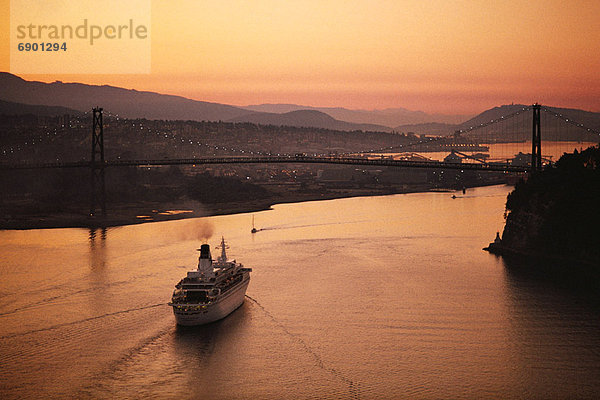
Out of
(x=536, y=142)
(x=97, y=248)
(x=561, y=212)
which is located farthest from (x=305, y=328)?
(x=536, y=142)

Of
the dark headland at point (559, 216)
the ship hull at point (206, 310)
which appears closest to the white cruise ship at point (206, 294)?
the ship hull at point (206, 310)

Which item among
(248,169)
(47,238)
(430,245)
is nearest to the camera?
(430,245)

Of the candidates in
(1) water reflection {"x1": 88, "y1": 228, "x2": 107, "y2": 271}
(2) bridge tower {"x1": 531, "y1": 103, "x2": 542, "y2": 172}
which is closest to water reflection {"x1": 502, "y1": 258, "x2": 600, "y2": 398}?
(2) bridge tower {"x1": 531, "y1": 103, "x2": 542, "y2": 172}

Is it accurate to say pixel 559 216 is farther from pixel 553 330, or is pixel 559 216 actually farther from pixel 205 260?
pixel 205 260

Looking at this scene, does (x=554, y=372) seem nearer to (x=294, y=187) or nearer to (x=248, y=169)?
(x=294, y=187)

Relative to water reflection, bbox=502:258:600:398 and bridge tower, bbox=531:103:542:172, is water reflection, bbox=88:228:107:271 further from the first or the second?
bridge tower, bbox=531:103:542:172

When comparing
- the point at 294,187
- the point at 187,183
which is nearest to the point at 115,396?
the point at 187,183

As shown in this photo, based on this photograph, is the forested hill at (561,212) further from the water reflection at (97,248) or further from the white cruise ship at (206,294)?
the water reflection at (97,248)
